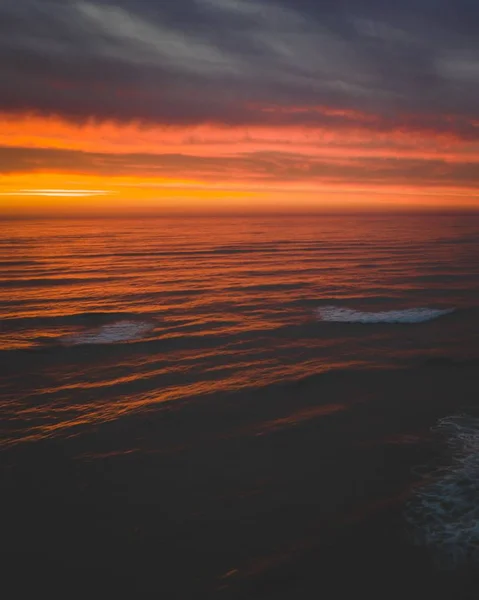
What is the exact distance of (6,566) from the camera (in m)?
8.27

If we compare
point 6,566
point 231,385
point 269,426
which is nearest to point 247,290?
point 231,385

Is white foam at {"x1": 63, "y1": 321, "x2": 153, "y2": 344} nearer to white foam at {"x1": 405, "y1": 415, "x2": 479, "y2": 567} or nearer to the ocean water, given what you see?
the ocean water

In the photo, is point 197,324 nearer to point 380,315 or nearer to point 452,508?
point 380,315

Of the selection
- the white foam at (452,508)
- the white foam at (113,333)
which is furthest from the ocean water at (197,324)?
the white foam at (452,508)

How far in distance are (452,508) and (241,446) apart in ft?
18.6

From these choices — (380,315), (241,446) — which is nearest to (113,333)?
(241,446)

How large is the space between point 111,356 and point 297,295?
1654 cm

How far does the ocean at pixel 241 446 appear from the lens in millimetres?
8336

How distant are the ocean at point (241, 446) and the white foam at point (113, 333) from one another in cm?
18

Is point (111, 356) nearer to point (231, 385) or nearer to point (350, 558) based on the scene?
point (231, 385)

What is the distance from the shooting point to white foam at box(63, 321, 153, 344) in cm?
2192

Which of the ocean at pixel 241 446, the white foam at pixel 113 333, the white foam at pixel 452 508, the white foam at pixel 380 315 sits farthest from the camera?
the white foam at pixel 380 315

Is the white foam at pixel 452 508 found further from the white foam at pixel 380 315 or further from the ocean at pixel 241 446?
the white foam at pixel 380 315

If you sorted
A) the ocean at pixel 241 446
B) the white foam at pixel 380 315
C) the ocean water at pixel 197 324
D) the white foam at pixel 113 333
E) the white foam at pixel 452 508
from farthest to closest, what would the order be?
1. the white foam at pixel 380 315
2. the white foam at pixel 113 333
3. the ocean water at pixel 197 324
4. the white foam at pixel 452 508
5. the ocean at pixel 241 446
